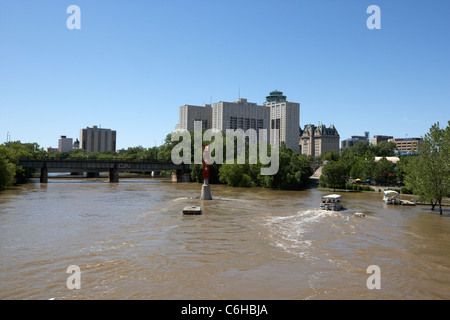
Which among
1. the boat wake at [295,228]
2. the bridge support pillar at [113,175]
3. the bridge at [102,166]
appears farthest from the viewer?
the bridge support pillar at [113,175]

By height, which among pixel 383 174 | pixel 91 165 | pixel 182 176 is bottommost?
pixel 182 176

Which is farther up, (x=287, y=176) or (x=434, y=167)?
(x=434, y=167)

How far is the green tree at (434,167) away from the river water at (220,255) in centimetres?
507

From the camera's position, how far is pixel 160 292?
1903 centimetres

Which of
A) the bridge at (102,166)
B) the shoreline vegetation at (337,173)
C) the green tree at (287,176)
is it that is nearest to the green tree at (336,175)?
the shoreline vegetation at (337,173)

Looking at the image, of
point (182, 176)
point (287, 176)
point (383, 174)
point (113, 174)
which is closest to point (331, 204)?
point (287, 176)

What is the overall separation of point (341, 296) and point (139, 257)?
46.7ft

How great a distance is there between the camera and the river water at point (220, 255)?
64.0 feet

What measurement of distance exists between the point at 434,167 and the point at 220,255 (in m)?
38.3

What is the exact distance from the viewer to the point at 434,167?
49.3m

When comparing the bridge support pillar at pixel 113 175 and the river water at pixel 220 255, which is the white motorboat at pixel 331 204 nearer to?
the river water at pixel 220 255

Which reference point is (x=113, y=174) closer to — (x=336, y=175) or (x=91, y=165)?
(x=91, y=165)
